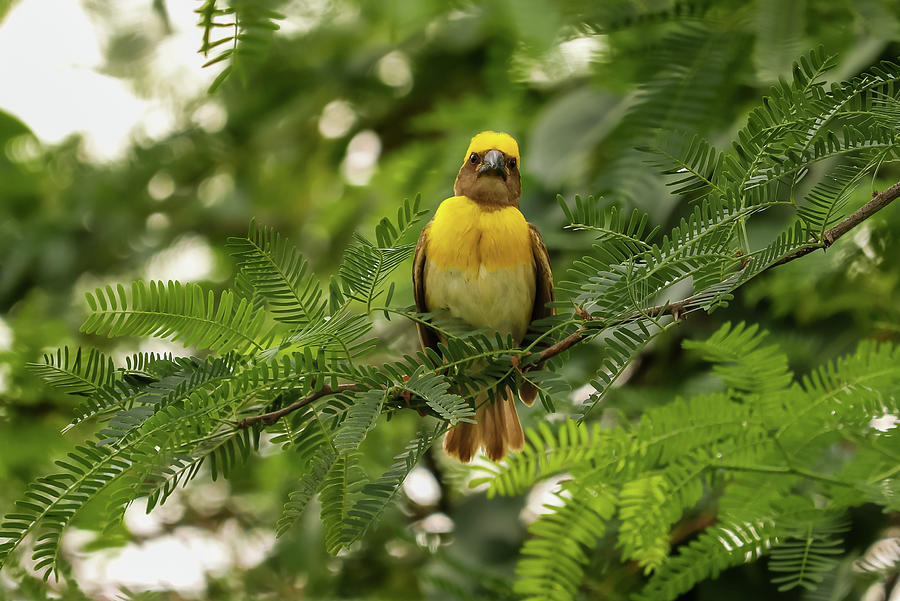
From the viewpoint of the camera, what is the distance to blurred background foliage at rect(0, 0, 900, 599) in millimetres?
3029

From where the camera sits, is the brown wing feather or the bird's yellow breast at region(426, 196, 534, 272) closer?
the bird's yellow breast at region(426, 196, 534, 272)

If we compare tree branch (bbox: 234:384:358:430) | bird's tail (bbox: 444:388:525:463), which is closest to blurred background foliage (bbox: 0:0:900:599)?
bird's tail (bbox: 444:388:525:463)

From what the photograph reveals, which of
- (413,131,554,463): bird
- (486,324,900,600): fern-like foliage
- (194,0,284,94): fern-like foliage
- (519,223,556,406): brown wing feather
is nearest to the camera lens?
(194,0,284,94): fern-like foliage

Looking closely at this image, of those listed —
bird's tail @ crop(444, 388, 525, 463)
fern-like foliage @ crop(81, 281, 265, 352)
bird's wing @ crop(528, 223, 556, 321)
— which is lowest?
bird's tail @ crop(444, 388, 525, 463)

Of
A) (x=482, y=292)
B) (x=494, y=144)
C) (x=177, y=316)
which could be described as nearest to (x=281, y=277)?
(x=177, y=316)

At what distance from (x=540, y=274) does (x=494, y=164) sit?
46 centimetres

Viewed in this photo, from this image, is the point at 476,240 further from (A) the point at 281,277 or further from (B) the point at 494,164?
(A) the point at 281,277

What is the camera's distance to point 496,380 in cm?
201

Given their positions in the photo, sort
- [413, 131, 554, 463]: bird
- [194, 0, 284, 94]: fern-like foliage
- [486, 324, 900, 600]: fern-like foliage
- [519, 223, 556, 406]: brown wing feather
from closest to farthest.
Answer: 1. [194, 0, 284, 94]: fern-like foliage
2. [486, 324, 900, 600]: fern-like foliage
3. [413, 131, 554, 463]: bird
4. [519, 223, 556, 406]: brown wing feather

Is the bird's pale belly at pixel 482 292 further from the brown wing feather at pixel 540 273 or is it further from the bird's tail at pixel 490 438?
the bird's tail at pixel 490 438

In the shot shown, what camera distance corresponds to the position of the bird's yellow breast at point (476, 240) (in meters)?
3.16

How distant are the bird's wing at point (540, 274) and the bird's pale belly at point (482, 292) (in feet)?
0.17

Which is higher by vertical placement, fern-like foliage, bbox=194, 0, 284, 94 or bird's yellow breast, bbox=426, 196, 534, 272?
fern-like foliage, bbox=194, 0, 284, 94

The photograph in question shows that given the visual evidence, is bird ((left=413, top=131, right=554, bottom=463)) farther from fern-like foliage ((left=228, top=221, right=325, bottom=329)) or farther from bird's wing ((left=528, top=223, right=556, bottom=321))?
fern-like foliage ((left=228, top=221, right=325, bottom=329))
